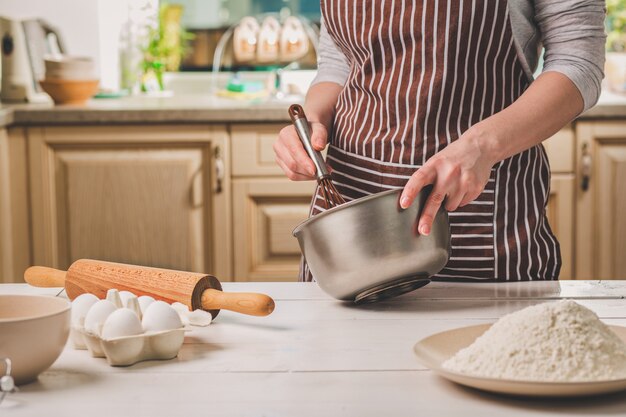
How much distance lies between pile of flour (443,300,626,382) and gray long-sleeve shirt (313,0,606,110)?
579 mm

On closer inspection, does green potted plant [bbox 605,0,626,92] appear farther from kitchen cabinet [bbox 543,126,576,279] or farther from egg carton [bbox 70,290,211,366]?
egg carton [bbox 70,290,211,366]

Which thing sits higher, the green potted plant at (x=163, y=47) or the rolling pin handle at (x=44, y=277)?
the green potted plant at (x=163, y=47)

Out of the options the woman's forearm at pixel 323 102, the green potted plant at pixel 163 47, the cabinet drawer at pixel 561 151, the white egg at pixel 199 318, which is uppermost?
the green potted plant at pixel 163 47

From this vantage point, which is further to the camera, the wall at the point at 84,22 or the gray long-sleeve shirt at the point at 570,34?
the wall at the point at 84,22

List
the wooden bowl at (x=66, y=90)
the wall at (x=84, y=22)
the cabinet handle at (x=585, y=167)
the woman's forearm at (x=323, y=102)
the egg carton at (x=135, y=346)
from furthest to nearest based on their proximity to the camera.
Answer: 1. the wall at (x=84, y=22)
2. the wooden bowl at (x=66, y=90)
3. the cabinet handle at (x=585, y=167)
4. the woman's forearm at (x=323, y=102)
5. the egg carton at (x=135, y=346)

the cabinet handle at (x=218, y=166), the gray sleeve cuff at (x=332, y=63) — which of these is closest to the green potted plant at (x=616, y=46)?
the cabinet handle at (x=218, y=166)

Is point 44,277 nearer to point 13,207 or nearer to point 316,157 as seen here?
point 316,157

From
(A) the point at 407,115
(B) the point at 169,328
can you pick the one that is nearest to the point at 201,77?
(A) the point at 407,115

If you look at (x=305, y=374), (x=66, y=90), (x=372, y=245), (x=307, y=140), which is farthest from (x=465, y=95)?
(x=66, y=90)

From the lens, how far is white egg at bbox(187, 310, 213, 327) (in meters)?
1.08

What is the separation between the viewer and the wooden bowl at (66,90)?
114 inches

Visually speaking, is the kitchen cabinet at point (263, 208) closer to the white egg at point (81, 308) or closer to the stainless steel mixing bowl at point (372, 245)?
the stainless steel mixing bowl at point (372, 245)

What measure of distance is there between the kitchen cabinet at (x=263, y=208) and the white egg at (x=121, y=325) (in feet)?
5.94

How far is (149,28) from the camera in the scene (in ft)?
11.1
